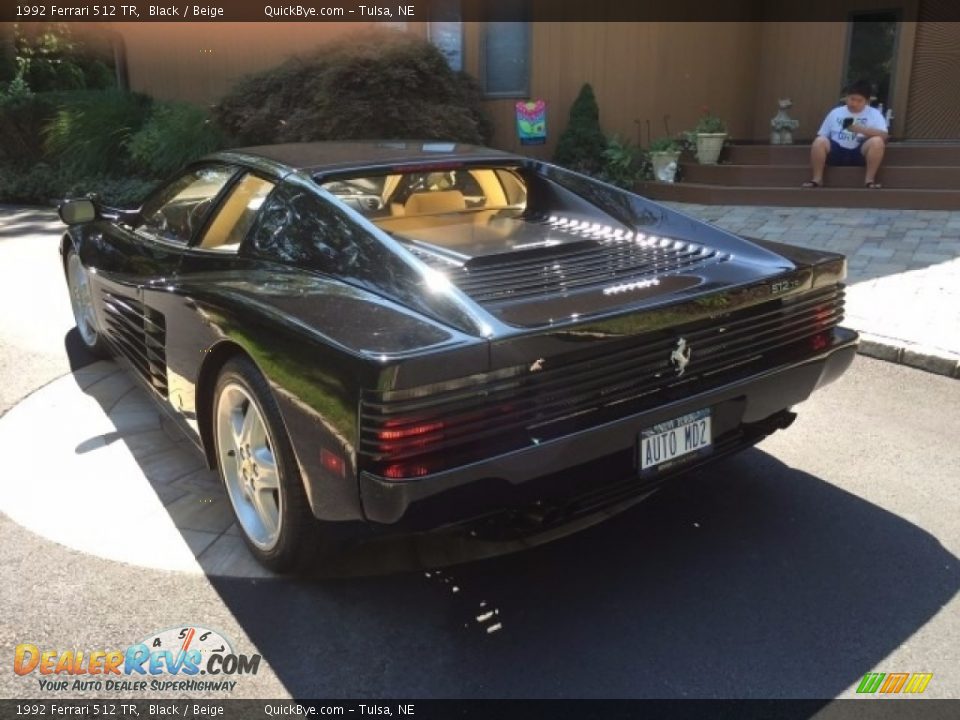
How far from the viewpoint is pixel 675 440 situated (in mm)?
2637

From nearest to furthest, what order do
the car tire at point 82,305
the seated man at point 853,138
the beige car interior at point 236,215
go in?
the beige car interior at point 236,215
the car tire at point 82,305
the seated man at point 853,138

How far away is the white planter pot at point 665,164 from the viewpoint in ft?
34.7

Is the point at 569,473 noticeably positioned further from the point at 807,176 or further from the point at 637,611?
the point at 807,176

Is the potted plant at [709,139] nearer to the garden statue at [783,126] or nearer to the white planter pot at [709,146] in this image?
the white planter pot at [709,146]

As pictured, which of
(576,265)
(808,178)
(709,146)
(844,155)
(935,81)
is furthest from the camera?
(935,81)

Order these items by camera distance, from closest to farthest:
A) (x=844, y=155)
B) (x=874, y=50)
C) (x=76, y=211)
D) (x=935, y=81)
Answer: (x=76, y=211) → (x=844, y=155) → (x=935, y=81) → (x=874, y=50)

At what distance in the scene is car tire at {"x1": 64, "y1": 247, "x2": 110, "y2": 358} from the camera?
4844mm

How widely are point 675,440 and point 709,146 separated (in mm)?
8797

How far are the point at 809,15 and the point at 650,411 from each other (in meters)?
11.1

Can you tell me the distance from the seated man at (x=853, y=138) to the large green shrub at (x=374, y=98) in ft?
13.9

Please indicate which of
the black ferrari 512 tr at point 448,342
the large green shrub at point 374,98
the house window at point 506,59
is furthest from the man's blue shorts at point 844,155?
the black ferrari 512 tr at point 448,342

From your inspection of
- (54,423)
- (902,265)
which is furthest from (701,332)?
(902,265)

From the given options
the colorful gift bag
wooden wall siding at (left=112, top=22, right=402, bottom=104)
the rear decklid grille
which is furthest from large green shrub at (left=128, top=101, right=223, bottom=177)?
the rear decklid grille

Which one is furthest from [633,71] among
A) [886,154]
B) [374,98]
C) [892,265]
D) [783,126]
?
[892,265]
